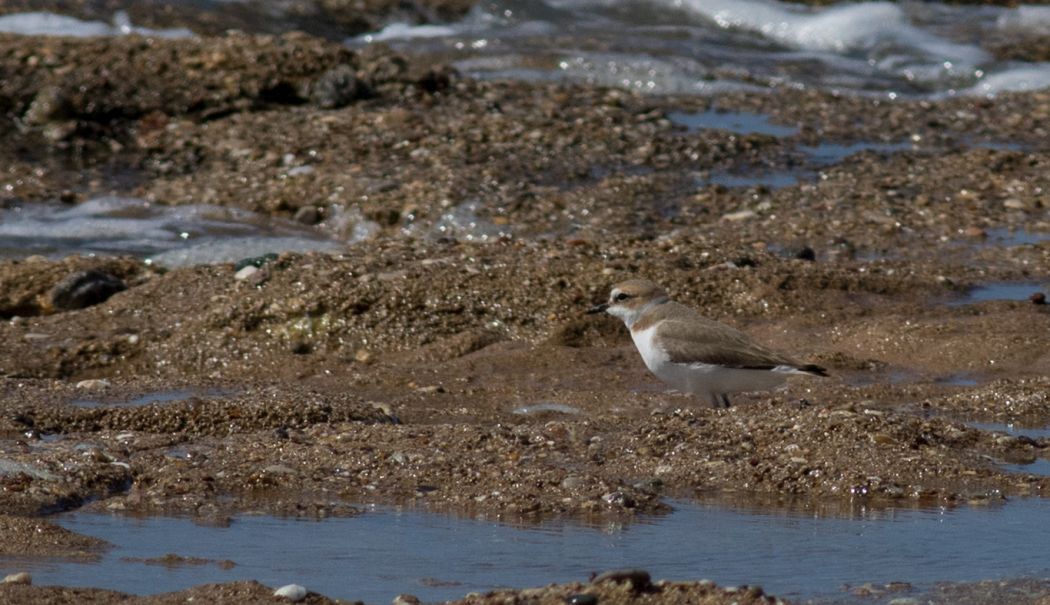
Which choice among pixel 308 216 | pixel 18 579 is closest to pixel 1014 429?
pixel 18 579

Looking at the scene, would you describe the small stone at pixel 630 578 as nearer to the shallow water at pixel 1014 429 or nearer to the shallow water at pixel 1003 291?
the shallow water at pixel 1014 429

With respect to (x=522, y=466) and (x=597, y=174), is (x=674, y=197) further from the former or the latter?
(x=522, y=466)

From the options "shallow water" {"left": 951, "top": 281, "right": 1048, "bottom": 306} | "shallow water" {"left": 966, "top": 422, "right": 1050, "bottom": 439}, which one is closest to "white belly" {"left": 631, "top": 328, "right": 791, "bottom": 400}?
"shallow water" {"left": 966, "top": 422, "right": 1050, "bottom": 439}

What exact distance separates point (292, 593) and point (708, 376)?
279cm

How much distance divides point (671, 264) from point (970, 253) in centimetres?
207

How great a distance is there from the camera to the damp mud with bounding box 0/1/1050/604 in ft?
14.8

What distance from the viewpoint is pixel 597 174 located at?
33.8 feet

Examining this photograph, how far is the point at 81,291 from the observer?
7781 mm

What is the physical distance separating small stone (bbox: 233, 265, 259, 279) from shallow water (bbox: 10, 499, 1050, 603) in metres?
3.33

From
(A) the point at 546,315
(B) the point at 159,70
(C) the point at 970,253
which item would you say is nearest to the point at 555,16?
(B) the point at 159,70

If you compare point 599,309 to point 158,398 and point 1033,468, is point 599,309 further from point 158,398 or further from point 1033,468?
point 1033,468

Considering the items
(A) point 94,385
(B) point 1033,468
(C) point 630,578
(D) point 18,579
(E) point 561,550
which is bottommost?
(A) point 94,385

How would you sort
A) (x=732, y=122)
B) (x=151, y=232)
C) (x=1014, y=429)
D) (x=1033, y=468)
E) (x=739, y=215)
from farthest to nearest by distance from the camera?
(x=732, y=122) < (x=151, y=232) < (x=739, y=215) < (x=1014, y=429) < (x=1033, y=468)

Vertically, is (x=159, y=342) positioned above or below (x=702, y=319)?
below
